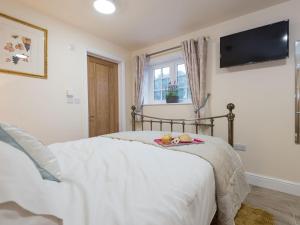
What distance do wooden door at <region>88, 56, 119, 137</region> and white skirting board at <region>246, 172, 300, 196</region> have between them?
2.47 meters

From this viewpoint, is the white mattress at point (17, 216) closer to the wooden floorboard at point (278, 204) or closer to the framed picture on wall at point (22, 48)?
the wooden floorboard at point (278, 204)

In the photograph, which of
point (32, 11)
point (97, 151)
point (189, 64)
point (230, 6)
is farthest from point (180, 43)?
point (97, 151)

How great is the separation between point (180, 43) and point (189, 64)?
0.48 m

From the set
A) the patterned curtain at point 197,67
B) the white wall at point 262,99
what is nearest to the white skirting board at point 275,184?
the white wall at point 262,99

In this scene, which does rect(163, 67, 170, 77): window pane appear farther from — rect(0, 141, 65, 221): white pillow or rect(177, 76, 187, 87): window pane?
rect(0, 141, 65, 221): white pillow

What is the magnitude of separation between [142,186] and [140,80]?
281 cm

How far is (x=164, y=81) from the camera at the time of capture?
332 centimetres

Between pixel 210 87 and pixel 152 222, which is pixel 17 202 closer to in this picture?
pixel 152 222

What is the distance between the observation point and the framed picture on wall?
1958mm

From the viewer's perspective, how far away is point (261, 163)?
88.1 inches

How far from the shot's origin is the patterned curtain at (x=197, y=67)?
2576mm

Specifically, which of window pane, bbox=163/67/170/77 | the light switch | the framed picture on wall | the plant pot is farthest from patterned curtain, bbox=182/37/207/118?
the framed picture on wall

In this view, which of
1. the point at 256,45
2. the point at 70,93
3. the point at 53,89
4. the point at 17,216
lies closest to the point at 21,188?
the point at 17,216

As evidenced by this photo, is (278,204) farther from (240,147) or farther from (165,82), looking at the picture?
(165,82)
